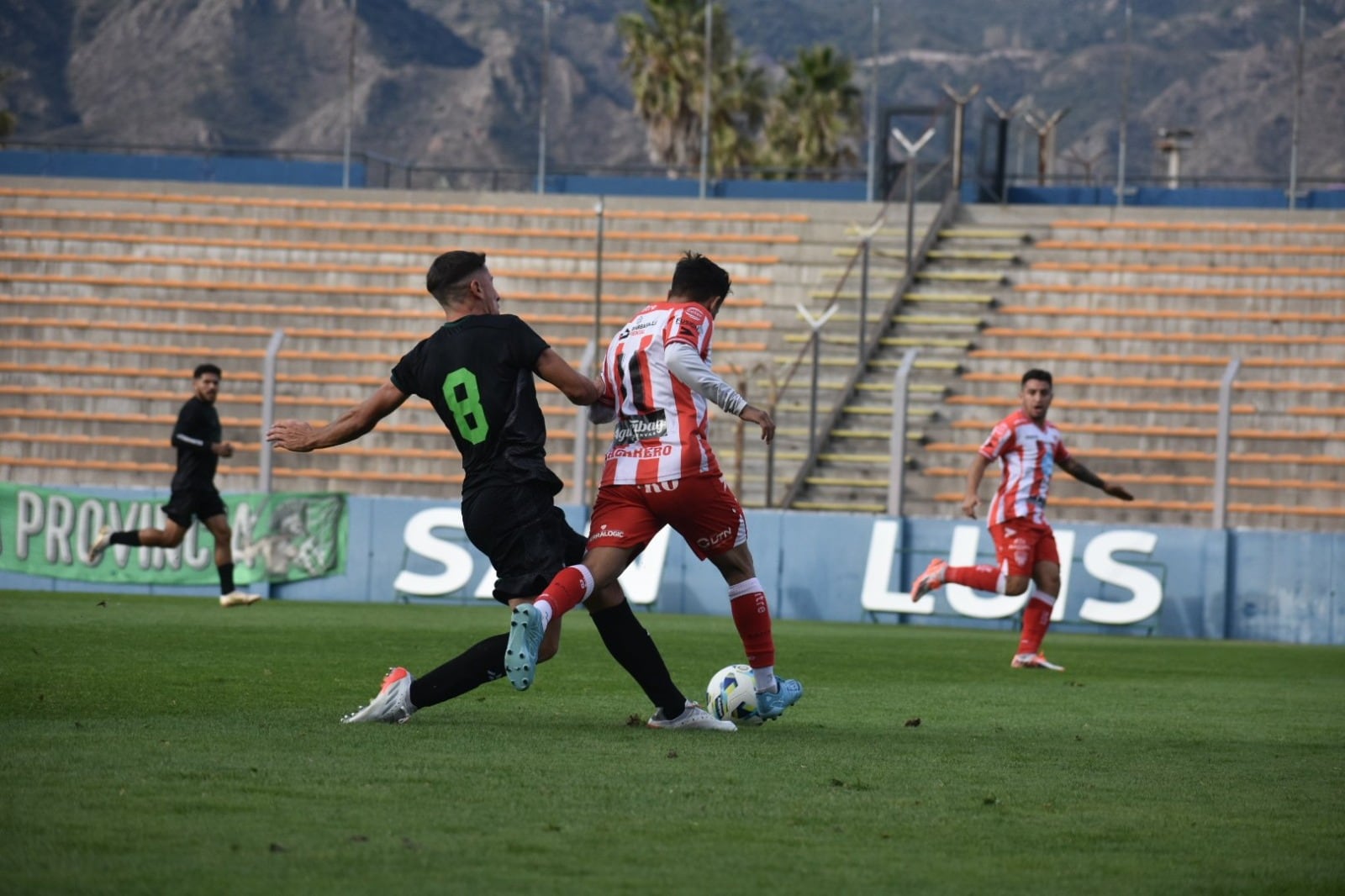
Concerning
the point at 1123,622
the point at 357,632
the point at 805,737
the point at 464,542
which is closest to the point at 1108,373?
the point at 1123,622

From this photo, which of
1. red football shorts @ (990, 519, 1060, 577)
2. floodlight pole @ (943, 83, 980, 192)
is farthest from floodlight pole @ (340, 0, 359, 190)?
red football shorts @ (990, 519, 1060, 577)

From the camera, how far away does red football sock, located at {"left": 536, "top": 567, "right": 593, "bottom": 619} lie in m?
6.78

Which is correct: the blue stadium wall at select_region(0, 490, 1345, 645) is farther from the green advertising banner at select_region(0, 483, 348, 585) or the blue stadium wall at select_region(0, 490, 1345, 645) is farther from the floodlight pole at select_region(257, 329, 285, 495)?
the floodlight pole at select_region(257, 329, 285, 495)

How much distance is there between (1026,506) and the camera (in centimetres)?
1229

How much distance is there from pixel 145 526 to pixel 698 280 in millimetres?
11994

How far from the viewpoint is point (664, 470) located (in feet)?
23.6

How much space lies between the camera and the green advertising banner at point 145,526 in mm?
17969

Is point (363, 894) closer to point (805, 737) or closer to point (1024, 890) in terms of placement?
point (1024, 890)

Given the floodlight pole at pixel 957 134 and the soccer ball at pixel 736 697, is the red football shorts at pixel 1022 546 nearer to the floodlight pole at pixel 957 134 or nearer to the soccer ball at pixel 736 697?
the soccer ball at pixel 736 697

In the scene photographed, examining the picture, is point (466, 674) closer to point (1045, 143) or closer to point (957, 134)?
point (957, 134)

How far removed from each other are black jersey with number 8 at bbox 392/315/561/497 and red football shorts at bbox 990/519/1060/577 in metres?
6.02

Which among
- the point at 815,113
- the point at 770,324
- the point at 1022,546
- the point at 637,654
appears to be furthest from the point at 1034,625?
the point at 815,113

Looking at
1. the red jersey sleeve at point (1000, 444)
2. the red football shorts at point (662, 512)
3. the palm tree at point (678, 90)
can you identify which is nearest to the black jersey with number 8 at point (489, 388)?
the red football shorts at point (662, 512)

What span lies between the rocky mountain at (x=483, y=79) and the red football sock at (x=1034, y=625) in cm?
8497
